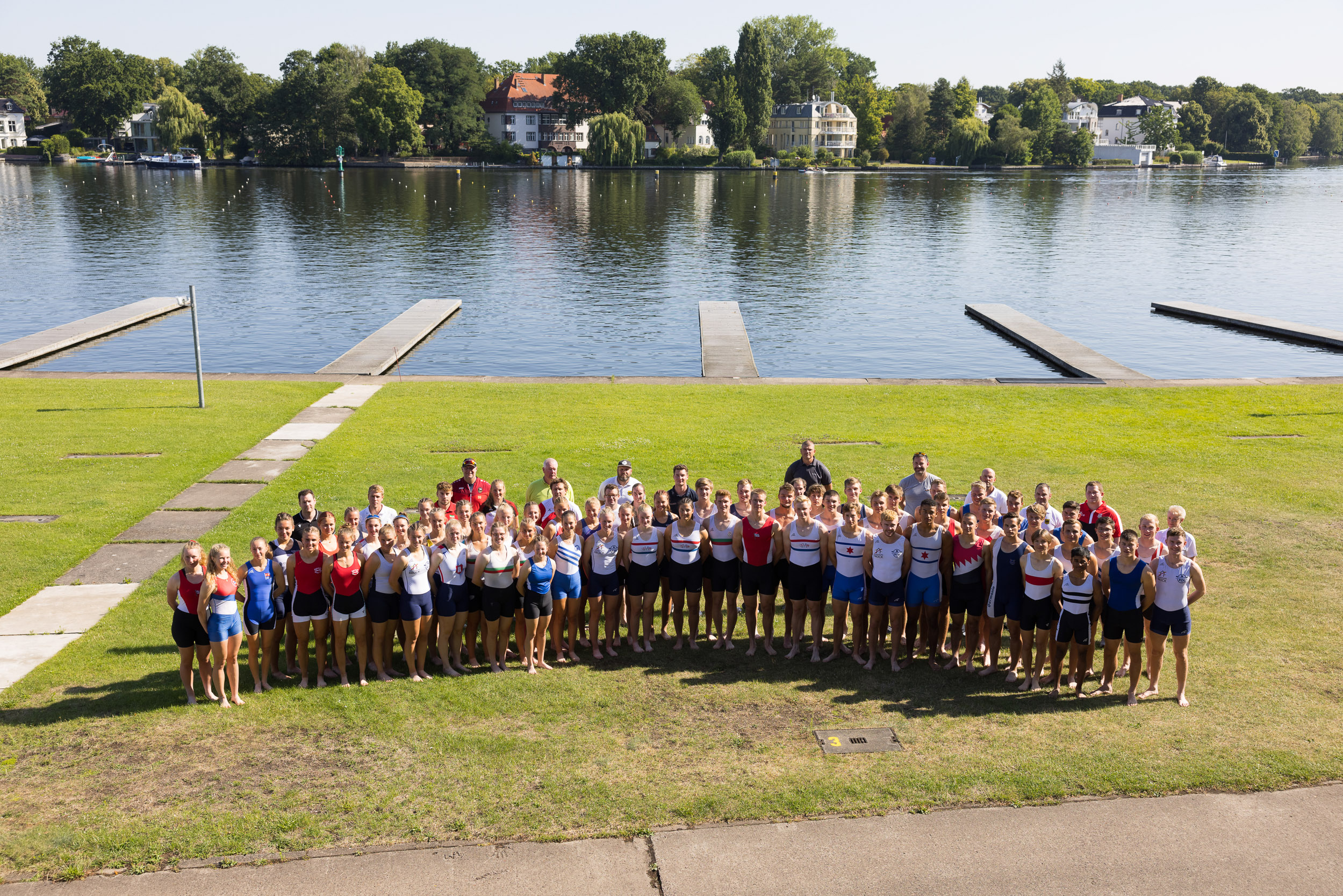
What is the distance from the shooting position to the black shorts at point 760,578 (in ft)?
36.8

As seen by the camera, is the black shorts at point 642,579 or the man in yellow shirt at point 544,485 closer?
the black shorts at point 642,579

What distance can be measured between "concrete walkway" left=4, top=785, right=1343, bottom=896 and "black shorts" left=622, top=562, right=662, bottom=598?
3.44 meters

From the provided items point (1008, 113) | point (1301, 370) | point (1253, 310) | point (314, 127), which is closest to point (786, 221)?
point (1253, 310)

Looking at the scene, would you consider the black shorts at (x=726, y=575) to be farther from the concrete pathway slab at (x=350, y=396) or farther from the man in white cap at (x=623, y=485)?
the concrete pathway slab at (x=350, y=396)

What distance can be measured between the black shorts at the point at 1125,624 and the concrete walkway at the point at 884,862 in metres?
1.99

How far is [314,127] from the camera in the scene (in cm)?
13112

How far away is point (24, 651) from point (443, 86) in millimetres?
141668

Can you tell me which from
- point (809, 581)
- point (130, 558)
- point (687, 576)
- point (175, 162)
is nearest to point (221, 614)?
point (130, 558)

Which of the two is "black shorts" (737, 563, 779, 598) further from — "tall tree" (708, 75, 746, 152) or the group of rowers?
"tall tree" (708, 75, 746, 152)

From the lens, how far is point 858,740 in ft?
31.2

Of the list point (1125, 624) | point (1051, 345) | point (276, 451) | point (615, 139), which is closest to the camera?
point (1125, 624)

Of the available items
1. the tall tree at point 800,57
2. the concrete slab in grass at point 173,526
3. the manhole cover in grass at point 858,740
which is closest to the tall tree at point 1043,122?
the tall tree at point 800,57

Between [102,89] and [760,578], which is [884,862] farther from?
[102,89]

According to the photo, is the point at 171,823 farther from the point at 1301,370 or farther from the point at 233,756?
the point at 1301,370
